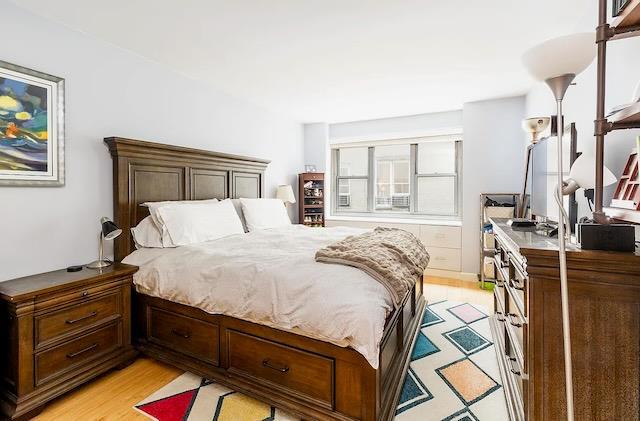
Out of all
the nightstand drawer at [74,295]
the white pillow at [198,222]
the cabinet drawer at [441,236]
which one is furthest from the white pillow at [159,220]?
the cabinet drawer at [441,236]

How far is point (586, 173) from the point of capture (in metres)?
1.40

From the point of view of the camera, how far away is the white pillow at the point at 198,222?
252 centimetres

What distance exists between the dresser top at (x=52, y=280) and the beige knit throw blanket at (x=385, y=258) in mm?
1473

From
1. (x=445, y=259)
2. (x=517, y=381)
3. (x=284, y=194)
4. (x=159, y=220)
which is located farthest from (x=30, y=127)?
(x=445, y=259)

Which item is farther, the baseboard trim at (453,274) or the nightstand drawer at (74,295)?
the baseboard trim at (453,274)

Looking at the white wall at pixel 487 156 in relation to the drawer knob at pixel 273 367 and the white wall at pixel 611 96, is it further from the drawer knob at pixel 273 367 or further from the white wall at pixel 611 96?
the drawer knob at pixel 273 367

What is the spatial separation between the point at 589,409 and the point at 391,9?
7.68 feet

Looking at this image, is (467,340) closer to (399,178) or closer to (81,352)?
(81,352)

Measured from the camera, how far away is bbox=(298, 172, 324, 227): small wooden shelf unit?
5094 millimetres

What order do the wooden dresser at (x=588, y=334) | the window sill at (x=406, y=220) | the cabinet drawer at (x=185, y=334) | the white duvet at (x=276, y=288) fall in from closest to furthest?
the wooden dresser at (x=588, y=334), the white duvet at (x=276, y=288), the cabinet drawer at (x=185, y=334), the window sill at (x=406, y=220)

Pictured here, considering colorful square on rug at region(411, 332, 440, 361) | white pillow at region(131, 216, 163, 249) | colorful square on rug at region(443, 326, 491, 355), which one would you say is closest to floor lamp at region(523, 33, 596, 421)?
colorful square on rug at region(411, 332, 440, 361)

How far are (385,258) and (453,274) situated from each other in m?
2.93

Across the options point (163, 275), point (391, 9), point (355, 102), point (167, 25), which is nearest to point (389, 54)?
point (391, 9)

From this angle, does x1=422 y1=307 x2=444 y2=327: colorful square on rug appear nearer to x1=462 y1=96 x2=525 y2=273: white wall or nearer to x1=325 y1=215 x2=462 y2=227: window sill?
x1=462 y1=96 x2=525 y2=273: white wall
